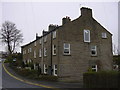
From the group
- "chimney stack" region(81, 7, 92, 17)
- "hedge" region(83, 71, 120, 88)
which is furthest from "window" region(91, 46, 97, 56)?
"hedge" region(83, 71, 120, 88)

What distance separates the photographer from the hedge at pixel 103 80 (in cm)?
1166

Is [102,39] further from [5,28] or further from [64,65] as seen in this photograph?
[5,28]

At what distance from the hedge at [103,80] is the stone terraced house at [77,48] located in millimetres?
10781

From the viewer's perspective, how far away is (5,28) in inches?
2441

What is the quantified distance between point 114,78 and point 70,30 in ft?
52.8

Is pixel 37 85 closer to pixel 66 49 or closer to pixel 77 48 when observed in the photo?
pixel 66 49

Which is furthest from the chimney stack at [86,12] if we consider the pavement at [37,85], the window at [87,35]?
the pavement at [37,85]

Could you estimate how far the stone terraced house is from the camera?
85.6 ft

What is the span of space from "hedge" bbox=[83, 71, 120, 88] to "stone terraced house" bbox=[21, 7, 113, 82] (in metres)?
10.8

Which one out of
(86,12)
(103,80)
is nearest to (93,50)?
(86,12)

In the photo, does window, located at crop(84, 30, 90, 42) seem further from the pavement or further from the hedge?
the hedge

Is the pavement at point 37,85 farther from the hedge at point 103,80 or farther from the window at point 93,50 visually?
the window at point 93,50

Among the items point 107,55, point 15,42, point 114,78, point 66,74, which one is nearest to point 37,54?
point 66,74

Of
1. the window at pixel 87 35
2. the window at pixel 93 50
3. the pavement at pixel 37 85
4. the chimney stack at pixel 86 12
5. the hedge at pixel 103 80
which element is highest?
the chimney stack at pixel 86 12
